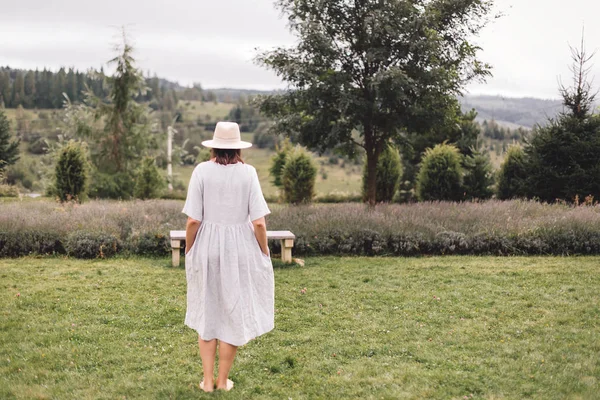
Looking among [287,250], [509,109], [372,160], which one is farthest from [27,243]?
[509,109]

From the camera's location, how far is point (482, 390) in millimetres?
4688

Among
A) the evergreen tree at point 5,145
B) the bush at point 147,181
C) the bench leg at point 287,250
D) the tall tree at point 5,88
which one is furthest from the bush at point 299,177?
the tall tree at point 5,88

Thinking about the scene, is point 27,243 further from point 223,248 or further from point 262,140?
point 262,140

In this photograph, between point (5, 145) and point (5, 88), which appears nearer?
point (5, 145)

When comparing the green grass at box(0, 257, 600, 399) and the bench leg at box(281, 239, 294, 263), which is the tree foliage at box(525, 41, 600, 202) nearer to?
the green grass at box(0, 257, 600, 399)

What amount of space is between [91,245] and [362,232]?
5455mm

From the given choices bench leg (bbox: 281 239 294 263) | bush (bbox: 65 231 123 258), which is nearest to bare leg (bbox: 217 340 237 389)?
bench leg (bbox: 281 239 294 263)

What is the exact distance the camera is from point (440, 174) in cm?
1717

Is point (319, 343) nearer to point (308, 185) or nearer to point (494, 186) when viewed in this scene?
point (308, 185)

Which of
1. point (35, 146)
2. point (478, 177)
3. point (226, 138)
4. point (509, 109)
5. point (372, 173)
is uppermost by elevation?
point (509, 109)

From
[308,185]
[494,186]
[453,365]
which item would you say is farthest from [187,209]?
[494,186]

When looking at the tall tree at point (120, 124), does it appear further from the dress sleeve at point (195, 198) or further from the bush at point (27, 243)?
the dress sleeve at point (195, 198)

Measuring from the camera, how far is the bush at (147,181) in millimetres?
20750

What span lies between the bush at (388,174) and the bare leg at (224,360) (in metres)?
14.9
